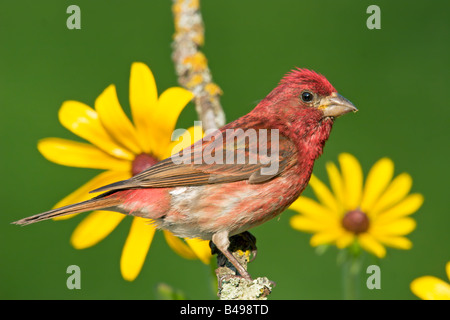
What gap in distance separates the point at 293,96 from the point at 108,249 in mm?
2363

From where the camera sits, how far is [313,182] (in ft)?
10.0

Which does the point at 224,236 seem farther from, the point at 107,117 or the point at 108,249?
the point at 108,249

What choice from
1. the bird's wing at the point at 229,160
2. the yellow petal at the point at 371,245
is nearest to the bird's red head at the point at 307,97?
the bird's wing at the point at 229,160

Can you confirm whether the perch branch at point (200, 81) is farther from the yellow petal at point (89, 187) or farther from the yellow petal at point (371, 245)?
the yellow petal at point (89, 187)

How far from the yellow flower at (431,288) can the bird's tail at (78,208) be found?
1.47m

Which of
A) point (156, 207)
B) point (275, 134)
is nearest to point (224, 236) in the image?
point (156, 207)

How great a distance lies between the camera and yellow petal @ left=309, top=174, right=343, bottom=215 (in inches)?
119

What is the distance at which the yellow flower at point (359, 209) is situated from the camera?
9.44ft

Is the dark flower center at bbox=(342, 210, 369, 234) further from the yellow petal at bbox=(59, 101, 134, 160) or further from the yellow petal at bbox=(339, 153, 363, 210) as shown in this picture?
the yellow petal at bbox=(59, 101, 134, 160)

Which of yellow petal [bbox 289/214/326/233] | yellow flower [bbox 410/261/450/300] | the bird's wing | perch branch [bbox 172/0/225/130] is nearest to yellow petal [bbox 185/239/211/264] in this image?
the bird's wing

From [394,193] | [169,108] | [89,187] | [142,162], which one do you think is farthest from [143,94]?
[394,193]

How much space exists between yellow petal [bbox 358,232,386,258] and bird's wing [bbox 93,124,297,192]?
52cm

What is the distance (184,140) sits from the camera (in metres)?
2.98

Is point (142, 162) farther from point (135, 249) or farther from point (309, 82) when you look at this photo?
point (309, 82)
